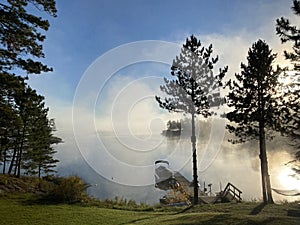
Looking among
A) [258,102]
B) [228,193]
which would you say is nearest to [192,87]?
[258,102]

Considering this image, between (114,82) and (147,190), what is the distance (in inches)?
804

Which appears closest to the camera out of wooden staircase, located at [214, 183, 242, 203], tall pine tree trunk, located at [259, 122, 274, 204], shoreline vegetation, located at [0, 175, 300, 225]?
shoreline vegetation, located at [0, 175, 300, 225]

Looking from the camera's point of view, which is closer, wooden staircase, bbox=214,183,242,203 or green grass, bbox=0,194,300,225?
green grass, bbox=0,194,300,225

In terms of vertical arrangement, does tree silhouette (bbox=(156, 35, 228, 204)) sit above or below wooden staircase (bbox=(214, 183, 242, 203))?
above

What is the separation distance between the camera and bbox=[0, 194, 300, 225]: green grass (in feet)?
32.2

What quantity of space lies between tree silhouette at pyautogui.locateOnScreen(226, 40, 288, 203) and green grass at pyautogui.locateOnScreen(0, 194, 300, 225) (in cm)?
437

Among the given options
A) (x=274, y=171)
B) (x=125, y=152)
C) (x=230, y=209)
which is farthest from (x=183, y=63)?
(x=274, y=171)

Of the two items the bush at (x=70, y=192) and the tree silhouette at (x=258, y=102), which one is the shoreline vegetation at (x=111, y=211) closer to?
the bush at (x=70, y=192)

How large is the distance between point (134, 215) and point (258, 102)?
10705 millimetres

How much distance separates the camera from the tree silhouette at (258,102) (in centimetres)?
1712

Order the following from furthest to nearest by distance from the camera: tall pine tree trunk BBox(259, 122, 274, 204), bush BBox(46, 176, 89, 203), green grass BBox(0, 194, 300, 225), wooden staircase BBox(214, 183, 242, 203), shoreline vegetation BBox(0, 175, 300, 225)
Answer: wooden staircase BBox(214, 183, 242, 203) < bush BBox(46, 176, 89, 203) < tall pine tree trunk BBox(259, 122, 274, 204) < shoreline vegetation BBox(0, 175, 300, 225) < green grass BBox(0, 194, 300, 225)

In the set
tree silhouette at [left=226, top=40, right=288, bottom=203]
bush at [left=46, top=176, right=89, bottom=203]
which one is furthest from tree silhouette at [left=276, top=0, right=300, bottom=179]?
bush at [left=46, top=176, right=89, bottom=203]

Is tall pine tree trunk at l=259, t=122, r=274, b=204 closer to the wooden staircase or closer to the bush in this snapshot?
the wooden staircase

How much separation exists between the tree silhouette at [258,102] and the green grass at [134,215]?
437 cm
